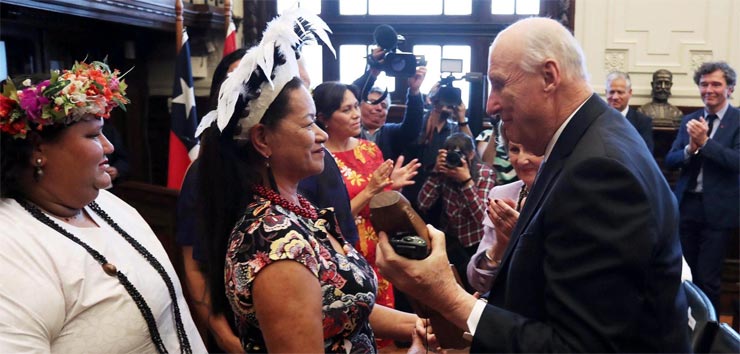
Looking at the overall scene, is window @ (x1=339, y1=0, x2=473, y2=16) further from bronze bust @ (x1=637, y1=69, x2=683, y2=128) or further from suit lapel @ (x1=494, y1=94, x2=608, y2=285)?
suit lapel @ (x1=494, y1=94, x2=608, y2=285)

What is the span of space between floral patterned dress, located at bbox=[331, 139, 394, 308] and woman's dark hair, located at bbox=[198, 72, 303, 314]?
1.51 meters

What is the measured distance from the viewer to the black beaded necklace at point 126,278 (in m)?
1.62

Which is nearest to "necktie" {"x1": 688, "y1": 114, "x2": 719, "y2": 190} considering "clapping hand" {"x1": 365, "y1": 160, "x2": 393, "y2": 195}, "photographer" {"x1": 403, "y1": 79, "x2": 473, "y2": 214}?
"photographer" {"x1": 403, "y1": 79, "x2": 473, "y2": 214}

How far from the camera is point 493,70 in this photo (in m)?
1.53

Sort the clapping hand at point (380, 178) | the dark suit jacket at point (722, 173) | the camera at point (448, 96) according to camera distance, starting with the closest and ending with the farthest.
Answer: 1. the clapping hand at point (380, 178)
2. the camera at point (448, 96)
3. the dark suit jacket at point (722, 173)

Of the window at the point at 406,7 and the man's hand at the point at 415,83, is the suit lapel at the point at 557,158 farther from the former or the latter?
the window at the point at 406,7

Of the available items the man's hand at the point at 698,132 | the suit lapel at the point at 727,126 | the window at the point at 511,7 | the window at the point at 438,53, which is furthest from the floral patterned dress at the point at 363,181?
the window at the point at 511,7

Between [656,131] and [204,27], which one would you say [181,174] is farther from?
[656,131]

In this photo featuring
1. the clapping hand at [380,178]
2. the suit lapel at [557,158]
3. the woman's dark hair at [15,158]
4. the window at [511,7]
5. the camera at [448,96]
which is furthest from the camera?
the window at [511,7]

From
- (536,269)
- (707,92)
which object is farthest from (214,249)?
(707,92)

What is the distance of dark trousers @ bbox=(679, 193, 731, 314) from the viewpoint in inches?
181

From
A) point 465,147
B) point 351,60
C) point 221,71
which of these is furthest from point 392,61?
point 351,60

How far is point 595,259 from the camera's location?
4.20 feet

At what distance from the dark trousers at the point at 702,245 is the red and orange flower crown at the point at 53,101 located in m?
4.00
